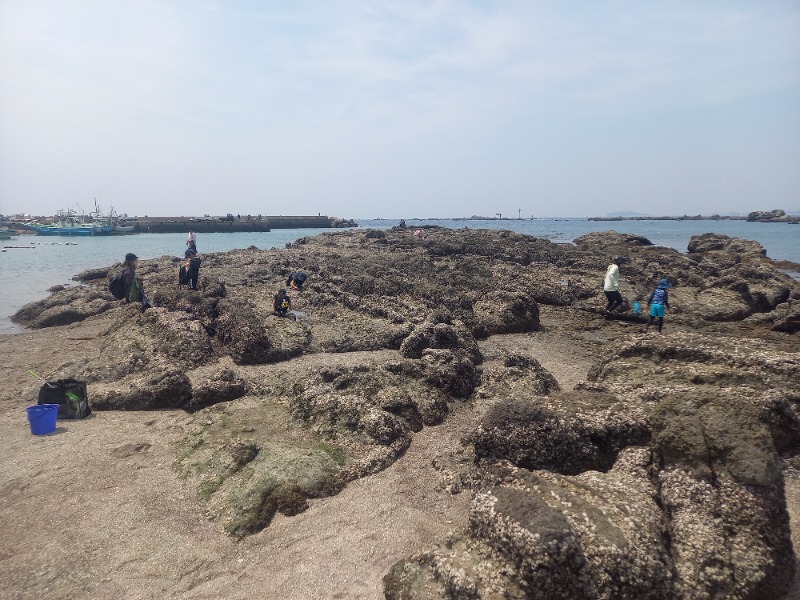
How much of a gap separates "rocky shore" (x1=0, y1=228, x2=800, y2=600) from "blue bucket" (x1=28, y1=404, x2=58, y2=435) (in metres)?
0.34

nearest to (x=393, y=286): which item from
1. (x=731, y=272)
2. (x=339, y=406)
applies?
(x=339, y=406)

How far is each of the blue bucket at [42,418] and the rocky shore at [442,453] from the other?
340mm

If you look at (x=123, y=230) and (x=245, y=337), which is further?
(x=123, y=230)

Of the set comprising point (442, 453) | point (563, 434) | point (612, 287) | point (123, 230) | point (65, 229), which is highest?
point (65, 229)

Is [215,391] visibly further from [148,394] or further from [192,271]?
[192,271]

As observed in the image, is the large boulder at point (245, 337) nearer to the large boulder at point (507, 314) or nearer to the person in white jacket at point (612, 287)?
the large boulder at point (507, 314)

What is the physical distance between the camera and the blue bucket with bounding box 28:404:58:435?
779 centimetres

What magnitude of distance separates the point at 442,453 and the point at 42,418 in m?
6.58

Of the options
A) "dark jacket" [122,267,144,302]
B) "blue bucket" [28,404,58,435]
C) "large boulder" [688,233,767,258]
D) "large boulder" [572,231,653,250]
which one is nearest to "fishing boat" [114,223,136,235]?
"large boulder" [572,231,653,250]

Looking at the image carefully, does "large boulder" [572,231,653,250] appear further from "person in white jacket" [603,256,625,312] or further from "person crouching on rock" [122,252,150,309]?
"person crouching on rock" [122,252,150,309]

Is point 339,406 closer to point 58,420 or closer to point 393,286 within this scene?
point 58,420

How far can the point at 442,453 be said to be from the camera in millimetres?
7031

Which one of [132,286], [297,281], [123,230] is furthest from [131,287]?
[123,230]

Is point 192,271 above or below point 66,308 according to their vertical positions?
above
